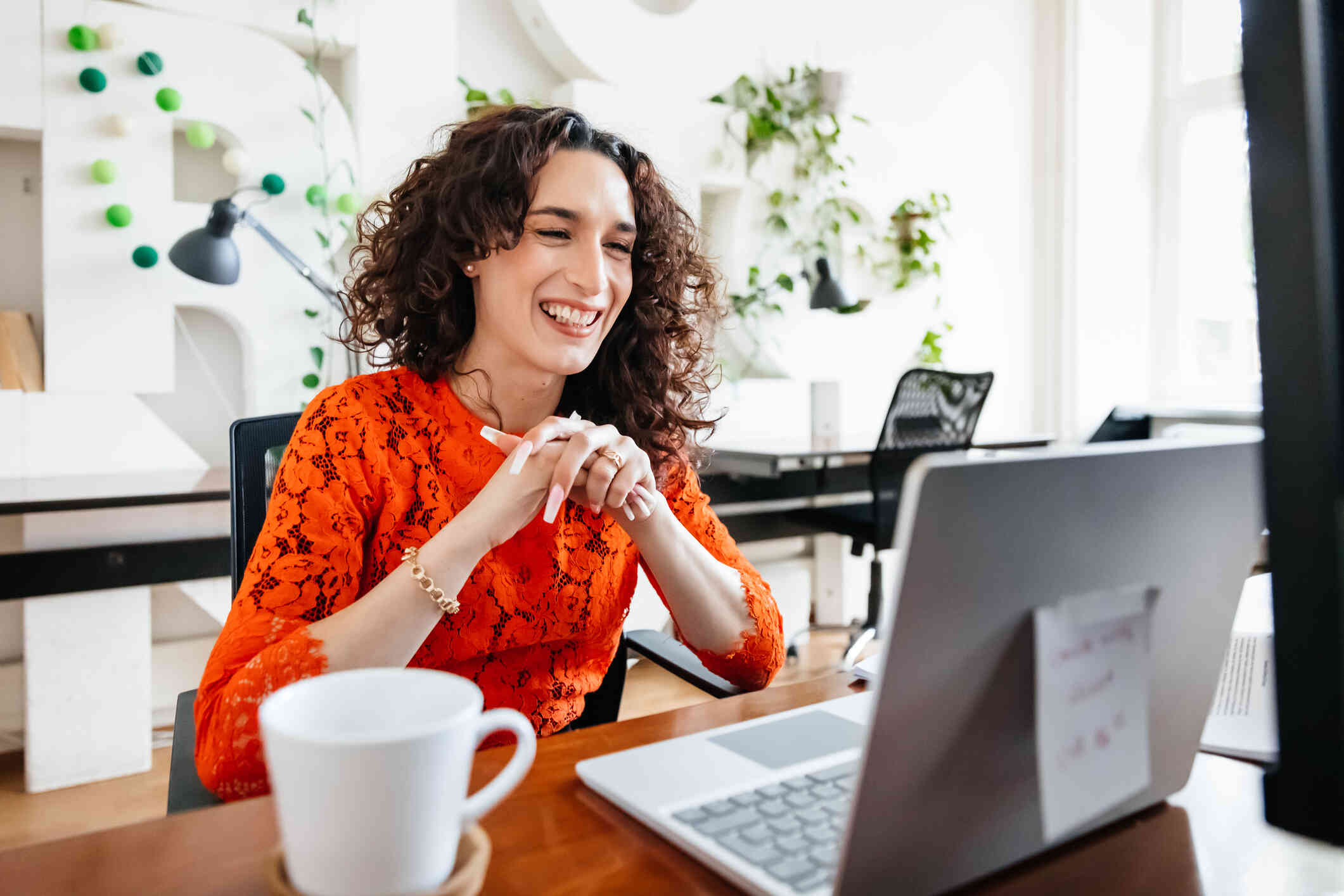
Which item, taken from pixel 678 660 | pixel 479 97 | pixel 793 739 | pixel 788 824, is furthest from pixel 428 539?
pixel 479 97

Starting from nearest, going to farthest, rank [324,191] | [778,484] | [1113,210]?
[324,191] → [778,484] → [1113,210]

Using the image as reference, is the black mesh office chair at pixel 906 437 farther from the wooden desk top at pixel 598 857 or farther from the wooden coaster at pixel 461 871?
the wooden coaster at pixel 461 871

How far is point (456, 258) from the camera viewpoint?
1266 millimetres

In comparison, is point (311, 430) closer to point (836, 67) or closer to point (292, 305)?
point (292, 305)

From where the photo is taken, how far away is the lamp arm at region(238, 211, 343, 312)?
7.88ft

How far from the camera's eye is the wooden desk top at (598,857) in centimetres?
51

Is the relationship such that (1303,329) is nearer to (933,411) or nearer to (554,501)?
(554,501)

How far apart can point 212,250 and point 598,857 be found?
216 centimetres

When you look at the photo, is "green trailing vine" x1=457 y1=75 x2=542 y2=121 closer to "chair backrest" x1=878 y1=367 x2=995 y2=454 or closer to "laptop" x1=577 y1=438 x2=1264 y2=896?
"chair backrest" x1=878 y1=367 x2=995 y2=454

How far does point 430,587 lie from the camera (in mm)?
947

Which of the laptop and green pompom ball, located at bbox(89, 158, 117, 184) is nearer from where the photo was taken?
the laptop

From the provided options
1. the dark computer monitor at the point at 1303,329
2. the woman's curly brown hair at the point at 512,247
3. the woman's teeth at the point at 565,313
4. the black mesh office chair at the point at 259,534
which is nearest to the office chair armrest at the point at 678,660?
the black mesh office chair at the point at 259,534

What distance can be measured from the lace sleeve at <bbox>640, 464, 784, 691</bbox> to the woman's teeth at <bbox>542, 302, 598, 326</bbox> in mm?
250

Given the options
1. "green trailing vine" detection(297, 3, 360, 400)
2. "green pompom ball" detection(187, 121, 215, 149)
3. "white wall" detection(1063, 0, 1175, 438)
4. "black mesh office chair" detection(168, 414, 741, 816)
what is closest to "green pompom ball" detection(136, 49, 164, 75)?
"green pompom ball" detection(187, 121, 215, 149)
